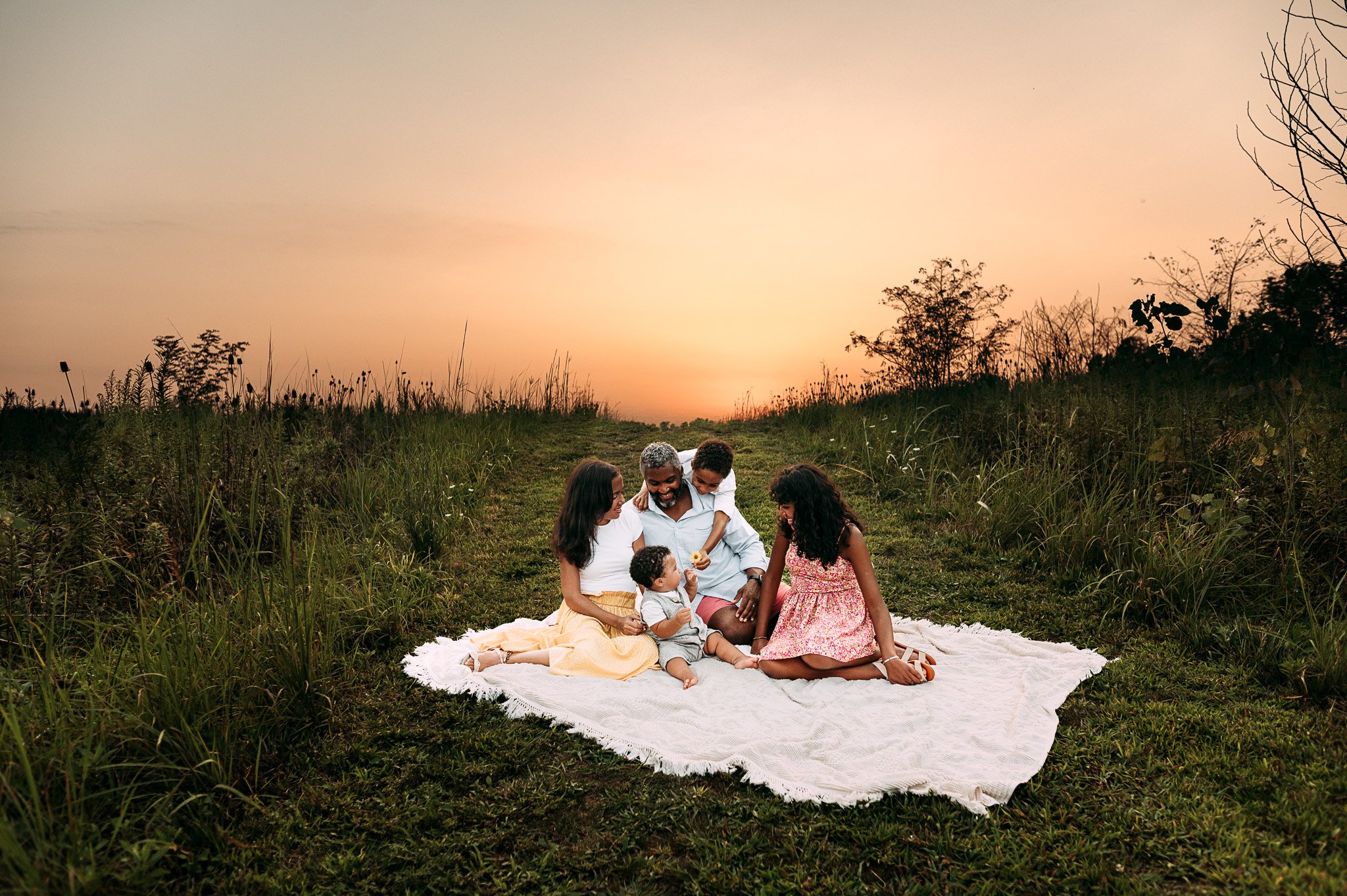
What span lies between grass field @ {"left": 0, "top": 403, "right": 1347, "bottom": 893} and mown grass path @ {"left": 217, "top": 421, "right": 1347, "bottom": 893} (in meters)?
0.01

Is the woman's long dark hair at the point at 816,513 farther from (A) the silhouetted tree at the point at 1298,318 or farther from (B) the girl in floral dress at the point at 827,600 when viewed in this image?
(A) the silhouetted tree at the point at 1298,318

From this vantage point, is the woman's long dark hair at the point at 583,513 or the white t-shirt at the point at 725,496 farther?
the white t-shirt at the point at 725,496

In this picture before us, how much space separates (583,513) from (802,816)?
2138 millimetres

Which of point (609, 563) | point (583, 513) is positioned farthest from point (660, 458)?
point (609, 563)

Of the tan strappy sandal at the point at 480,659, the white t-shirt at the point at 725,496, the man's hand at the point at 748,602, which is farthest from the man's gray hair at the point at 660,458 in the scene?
the tan strappy sandal at the point at 480,659

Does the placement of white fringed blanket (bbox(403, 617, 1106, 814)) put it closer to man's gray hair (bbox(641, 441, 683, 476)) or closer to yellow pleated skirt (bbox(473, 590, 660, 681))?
yellow pleated skirt (bbox(473, 590, 660, 681))

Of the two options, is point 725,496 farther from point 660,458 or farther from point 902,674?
point 902,674

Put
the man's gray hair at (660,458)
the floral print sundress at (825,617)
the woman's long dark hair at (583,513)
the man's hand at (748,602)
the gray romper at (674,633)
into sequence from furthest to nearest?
the man's hand at (748,602), the man's gray hair at (660,458), the woman's long dark hair at (583,513), the gray romper at (674,633), the floral print sundress at (825,617)

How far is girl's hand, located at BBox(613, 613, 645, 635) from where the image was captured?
180 inches

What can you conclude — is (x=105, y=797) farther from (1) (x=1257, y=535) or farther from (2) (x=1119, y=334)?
(2) (x=1119, y=334)

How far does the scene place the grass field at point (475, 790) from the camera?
283 centimetres

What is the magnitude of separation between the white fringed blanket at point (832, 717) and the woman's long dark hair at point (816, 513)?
73 cm

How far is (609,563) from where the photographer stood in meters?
4.78

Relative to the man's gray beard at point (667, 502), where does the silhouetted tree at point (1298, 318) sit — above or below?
above
